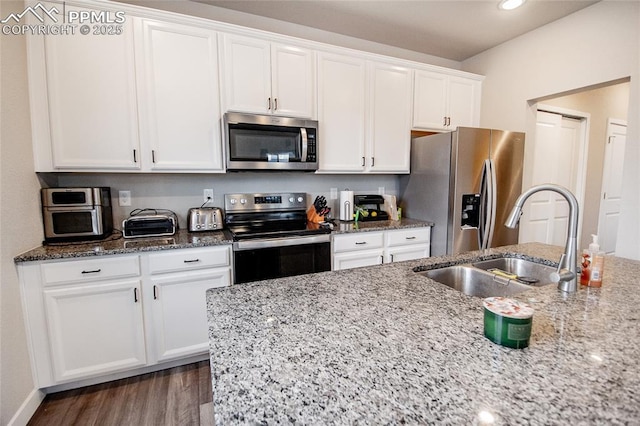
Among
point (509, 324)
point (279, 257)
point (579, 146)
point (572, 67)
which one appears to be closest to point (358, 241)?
point (279, 257)

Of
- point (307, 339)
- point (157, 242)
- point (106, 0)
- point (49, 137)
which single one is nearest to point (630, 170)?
point (307, 339)

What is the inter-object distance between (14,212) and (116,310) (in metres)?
0.76

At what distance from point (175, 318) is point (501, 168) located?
9.75 ft

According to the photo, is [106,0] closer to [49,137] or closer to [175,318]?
[49,137]

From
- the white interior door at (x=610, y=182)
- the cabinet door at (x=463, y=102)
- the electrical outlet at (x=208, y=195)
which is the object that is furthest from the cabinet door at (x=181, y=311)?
the white interior door at (x=610, y=182)

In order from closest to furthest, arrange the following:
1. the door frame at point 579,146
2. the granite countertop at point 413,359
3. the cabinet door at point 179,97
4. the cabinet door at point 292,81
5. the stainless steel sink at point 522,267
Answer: the granite countertop at point 413,359
the stainless steel sink at point 522,267
the cabinet door at point 179,97
the cabinet door at point 292,81
the door frame at point 579,146

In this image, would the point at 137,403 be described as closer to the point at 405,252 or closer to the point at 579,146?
the point at 405,252

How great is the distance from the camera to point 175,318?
77.4 inches

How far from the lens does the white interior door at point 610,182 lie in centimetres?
395

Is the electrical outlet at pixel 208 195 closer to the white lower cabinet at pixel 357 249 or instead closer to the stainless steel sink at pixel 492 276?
the white lower cabinet at pixel 357 249

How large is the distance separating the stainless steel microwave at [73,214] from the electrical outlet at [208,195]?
2.35 feet

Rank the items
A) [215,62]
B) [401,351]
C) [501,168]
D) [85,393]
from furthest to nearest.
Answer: [501,168], [215,62], [85,393], [401,351]

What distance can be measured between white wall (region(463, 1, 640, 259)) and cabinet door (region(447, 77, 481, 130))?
223 mm

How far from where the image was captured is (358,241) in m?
2.48
